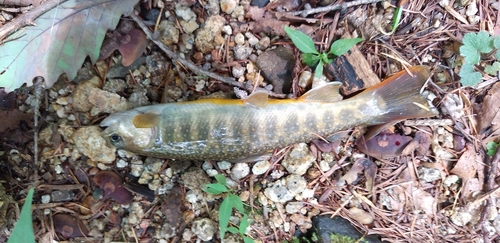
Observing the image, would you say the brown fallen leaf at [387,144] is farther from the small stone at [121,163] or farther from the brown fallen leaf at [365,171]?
the small stone at [121,163]

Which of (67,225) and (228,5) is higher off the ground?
(228,5)

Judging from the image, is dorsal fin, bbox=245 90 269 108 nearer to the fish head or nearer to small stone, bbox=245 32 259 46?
small stone, bbox=245 32 259 46

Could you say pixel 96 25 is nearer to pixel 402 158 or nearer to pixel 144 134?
pixel 144 134

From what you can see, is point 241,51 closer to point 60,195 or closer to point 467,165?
point 60,195

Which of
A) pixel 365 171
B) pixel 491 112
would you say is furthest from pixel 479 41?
pixel 365 171

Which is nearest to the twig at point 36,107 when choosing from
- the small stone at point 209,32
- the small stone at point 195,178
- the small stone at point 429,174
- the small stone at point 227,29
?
the small stone at point 195,178

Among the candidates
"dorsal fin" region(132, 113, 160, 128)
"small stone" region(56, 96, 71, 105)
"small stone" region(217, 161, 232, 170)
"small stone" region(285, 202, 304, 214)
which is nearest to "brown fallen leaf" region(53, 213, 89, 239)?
"small stone" region(56, 96, 71, 105)

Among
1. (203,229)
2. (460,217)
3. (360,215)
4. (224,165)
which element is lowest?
(460,217)

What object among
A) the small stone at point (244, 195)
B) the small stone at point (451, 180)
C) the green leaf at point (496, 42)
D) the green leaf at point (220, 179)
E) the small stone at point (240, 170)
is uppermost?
the green leaf at point (496, 42)
